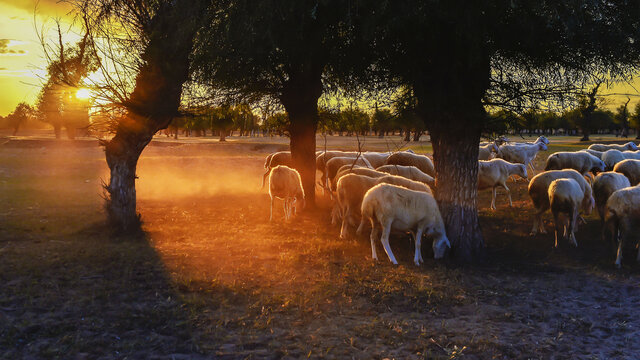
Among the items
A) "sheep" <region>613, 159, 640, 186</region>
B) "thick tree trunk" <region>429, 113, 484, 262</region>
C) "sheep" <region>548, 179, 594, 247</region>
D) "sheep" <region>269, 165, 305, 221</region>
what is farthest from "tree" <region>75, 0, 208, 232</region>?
"sheep" <region>613, 159, 640, 186</region>

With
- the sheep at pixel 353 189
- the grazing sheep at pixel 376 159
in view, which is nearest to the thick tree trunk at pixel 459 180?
the sheep at pixel 353 189

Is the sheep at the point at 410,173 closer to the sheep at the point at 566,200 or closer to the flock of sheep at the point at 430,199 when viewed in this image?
the flock of sheep at the point at 430,199

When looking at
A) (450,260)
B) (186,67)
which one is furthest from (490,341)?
(186,67)

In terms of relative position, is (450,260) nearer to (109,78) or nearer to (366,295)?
(366,295)

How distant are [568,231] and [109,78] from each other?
11344 millimetres

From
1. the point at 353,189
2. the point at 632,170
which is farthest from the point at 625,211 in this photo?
the point at 632,170

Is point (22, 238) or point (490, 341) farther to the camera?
point (22, 238)

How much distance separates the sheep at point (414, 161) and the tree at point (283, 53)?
5243 millimetres

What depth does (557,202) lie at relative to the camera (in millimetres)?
10398

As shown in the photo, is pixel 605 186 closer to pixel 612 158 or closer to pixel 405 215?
pixel 405 215

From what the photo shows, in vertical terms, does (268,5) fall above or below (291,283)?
above

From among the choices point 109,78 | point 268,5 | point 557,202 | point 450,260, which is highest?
point 268,5

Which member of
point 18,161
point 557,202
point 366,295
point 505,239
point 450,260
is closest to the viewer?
point 366,295

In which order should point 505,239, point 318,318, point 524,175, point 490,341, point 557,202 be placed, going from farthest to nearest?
1. point 524,175
2. point 505,239
3. point 557,202
4. point 318,318
5. point 490,341
